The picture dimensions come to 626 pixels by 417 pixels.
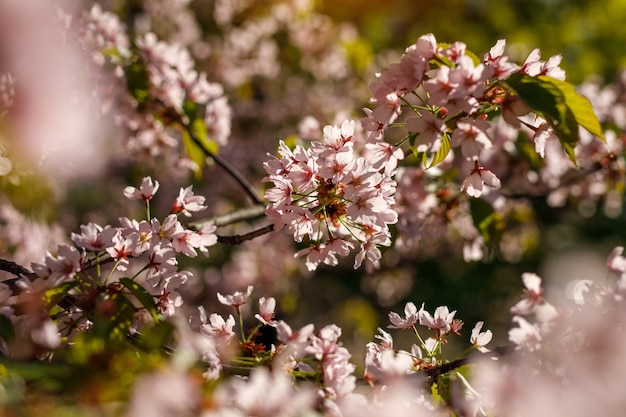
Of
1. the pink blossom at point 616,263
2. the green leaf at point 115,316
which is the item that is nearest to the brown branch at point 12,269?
the green leaf at point 115,316

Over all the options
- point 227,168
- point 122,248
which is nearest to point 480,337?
point 122,248

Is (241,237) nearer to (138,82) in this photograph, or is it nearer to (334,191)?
(334,191)

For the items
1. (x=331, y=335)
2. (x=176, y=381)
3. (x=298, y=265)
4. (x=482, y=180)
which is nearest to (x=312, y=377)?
(x=331, y=335)

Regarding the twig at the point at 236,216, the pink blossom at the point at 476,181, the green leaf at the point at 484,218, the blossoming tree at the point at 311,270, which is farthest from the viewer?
the green leaf at the point at 484,218

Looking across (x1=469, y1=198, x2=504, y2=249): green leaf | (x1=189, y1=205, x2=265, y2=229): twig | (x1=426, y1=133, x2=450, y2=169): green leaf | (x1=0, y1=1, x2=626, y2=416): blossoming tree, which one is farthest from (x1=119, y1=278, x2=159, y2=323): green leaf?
(x1=469, y1=198, x2=504, y2=249): green leaf

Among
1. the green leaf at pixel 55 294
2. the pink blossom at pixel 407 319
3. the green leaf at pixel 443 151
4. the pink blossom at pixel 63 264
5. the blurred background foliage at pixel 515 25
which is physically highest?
the blurred background foliage at pixel 515 25

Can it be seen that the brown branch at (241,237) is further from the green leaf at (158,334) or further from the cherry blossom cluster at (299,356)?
the green leaf at (158,334)

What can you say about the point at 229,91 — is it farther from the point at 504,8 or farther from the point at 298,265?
the point at 504,8
